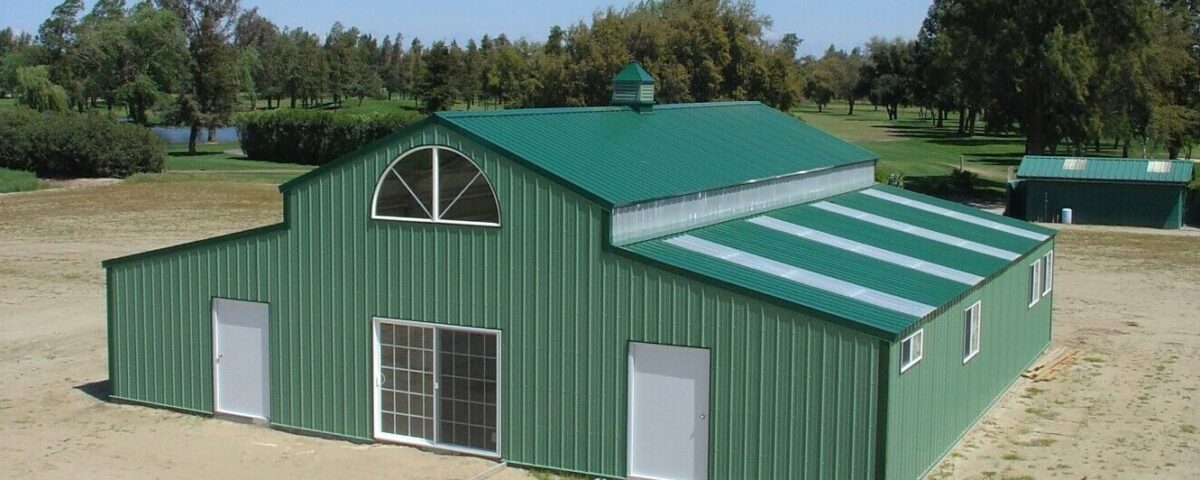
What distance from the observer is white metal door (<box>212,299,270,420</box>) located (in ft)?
63.4

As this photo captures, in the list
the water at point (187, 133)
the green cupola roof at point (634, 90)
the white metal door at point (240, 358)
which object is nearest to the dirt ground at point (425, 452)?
the white metal door at point (240, 358)

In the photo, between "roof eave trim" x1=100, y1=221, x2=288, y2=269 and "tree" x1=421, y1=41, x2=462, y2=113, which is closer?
"roof eave trim" x1=100, y1=221, x2=288, y2=269

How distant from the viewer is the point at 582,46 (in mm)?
72125

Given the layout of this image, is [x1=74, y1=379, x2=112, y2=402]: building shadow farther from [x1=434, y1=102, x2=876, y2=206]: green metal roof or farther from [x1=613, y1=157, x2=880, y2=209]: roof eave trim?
[x1=613, y1=157, x2=880, y2=209]: roof eave trim

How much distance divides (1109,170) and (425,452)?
37.2m

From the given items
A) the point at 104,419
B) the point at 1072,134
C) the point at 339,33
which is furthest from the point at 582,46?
the point at 339,33

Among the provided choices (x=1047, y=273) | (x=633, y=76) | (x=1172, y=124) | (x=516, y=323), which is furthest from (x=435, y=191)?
(x=1172, y=124)

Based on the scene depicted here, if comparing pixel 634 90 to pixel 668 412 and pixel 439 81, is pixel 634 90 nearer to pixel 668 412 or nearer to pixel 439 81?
pixel 668 412

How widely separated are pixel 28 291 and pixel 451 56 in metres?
71.2

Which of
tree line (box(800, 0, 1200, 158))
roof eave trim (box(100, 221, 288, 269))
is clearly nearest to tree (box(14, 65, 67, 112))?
tree line (box(800, 0, 1200, 158))

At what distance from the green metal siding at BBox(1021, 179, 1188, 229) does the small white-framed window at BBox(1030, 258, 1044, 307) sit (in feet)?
80.4

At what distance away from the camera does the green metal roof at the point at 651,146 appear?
58.4 ft

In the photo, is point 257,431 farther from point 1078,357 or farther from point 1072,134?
point 1072,134

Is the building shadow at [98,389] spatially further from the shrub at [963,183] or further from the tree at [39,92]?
the tree at [39,92]
